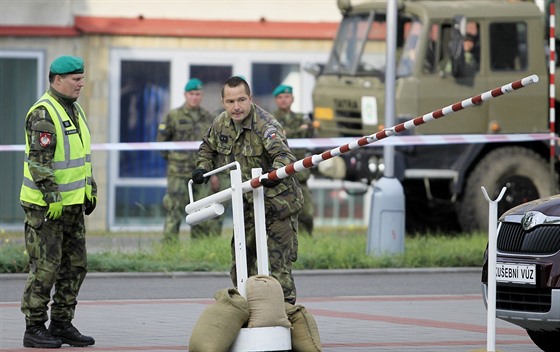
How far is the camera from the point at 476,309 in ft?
41.0

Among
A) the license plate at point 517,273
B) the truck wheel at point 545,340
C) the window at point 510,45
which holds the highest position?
the window at point 510,45

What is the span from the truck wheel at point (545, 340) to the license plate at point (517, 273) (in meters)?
0.65

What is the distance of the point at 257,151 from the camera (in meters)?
9.50

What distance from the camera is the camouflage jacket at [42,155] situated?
31.6 feet

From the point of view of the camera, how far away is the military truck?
62.7ft

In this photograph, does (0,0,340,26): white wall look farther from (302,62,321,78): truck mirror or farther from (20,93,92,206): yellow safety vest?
(20,93,92,206): yellow safety vest

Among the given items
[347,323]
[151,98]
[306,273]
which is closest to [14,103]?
[151,98]

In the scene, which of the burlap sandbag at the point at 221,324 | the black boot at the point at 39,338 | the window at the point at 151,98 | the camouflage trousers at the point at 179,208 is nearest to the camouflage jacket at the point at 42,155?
the black boot at the point at 39,338

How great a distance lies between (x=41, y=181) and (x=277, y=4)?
Answer: 14.5 metres

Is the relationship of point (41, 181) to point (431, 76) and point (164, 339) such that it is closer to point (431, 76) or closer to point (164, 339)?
point (164, 339)

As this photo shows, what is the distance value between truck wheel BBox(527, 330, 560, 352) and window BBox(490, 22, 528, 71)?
33.1ft

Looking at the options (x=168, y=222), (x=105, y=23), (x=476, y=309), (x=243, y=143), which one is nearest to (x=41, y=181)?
(x=243, y=143)

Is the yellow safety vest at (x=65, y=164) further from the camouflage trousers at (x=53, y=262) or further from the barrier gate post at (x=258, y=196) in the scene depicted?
the barrier gate post at (x=258, y=196)

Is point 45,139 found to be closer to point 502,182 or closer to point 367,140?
point 367,140
